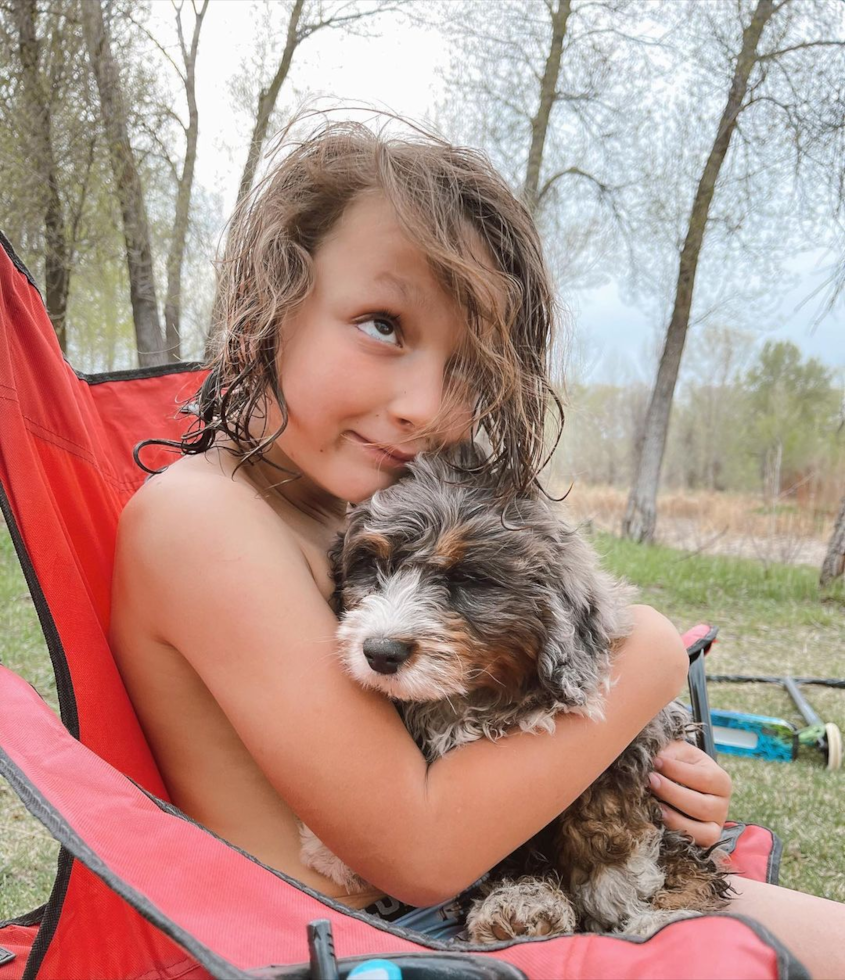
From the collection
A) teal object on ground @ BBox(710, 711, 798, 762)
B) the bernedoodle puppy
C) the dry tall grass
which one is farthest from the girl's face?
the dry tall grass

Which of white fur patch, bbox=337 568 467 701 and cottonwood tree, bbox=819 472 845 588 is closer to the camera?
white fur patch, bbox=337 568 467 701

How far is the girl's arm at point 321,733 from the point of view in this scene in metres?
1.62

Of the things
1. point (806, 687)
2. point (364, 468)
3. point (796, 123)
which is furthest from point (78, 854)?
point (796, 123)

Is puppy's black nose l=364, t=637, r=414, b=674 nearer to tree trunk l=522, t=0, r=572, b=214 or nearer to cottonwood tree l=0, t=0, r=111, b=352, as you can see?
cottonwood tree l=0, t=0, r=111, b=352

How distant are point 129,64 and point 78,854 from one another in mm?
9968

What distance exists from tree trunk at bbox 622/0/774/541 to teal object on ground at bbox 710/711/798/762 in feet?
27.2

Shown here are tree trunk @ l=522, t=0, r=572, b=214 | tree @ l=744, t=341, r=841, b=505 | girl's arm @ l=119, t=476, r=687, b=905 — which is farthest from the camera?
tree @ l=744, t=341, r=841, b=505

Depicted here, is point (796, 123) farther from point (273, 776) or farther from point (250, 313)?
point (273, 776)

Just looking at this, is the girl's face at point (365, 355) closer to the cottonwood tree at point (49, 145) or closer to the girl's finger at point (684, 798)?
the girl's finger at point (684, 798)

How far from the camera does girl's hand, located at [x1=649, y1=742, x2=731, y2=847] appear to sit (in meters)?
2.05

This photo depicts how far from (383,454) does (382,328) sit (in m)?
0.32

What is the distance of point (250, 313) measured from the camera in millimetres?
1984

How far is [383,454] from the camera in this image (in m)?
2.04

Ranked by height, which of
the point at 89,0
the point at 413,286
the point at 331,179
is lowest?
the point at 413,286
